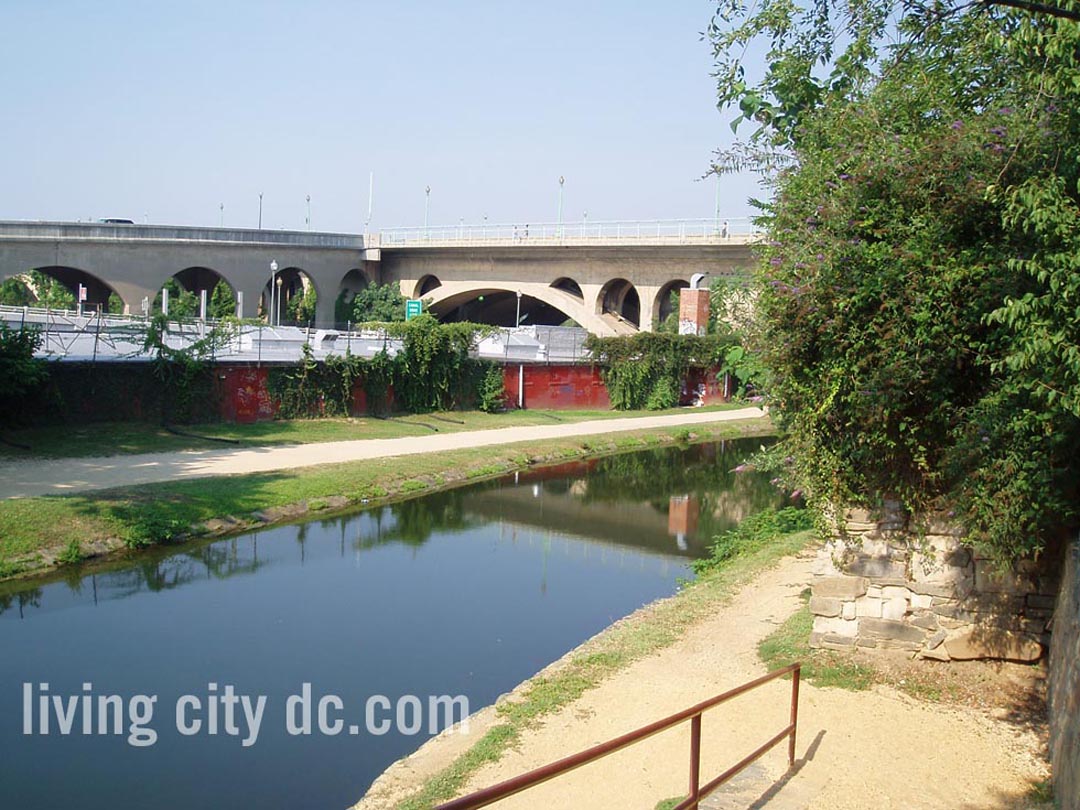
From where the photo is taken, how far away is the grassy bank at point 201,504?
16344 mm

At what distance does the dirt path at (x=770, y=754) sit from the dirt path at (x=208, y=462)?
490 inches

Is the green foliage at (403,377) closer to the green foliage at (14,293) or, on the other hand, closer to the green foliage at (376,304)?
the green foliage at (376,304)

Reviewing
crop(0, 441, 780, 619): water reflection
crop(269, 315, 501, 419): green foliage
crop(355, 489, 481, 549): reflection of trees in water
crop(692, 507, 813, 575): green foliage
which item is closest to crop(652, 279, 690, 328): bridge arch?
crop(269, 315, 501, 419): green foliage

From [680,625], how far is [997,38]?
722 cm

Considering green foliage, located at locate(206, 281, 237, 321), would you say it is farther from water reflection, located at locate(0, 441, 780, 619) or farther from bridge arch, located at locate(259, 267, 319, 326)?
water reflection, located at locate(0, 441, 780, 619)

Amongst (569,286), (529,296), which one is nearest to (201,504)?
(569,286)

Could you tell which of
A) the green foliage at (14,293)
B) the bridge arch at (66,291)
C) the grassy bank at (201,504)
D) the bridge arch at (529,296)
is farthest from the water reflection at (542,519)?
the green foliage at (14,293)

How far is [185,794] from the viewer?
9023mm

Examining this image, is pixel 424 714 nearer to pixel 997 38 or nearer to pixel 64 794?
pixel 64 794

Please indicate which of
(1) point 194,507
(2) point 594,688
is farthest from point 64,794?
(1) point 194,507

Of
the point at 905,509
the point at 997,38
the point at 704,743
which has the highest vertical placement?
the point at 997,38

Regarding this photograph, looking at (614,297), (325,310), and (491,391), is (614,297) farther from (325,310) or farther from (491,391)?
(491,391)

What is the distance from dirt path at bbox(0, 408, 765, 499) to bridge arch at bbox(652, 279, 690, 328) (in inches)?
935

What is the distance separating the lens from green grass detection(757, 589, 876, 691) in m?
10.0
